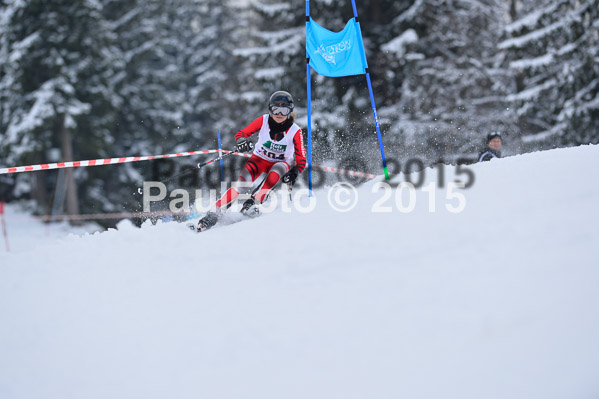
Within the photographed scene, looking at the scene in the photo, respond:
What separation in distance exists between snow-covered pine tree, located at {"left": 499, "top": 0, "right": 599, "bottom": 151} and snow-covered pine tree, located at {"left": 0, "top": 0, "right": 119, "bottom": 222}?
50.6 feet

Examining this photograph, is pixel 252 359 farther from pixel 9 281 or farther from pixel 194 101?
pixel 194 101

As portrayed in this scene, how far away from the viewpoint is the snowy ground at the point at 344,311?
294 centimetres

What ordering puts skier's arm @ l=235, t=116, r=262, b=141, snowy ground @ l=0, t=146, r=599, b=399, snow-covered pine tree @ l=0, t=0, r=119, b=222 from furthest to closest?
1. snow-covered pine tree @ l=0, t=0, r=119, b=222
2. skier's arm @ l=235, t=116, r=262, b=141
3. snowy ground @ l=0, t=146, r=599, b=399

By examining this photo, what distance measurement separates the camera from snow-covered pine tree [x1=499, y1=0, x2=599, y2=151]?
1359 centimetres

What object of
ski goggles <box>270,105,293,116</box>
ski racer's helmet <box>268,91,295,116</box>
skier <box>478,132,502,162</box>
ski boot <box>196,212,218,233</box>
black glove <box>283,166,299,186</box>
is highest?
ski racer's helmet <box>268,91,295,116</box>

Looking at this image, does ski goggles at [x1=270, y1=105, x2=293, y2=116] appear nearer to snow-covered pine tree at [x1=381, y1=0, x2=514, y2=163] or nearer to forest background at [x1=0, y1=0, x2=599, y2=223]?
forest background at [x1=0, y1=0, x2=599, y2=223]

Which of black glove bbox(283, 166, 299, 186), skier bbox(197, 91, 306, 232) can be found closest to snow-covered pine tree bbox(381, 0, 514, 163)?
skier bbox(197, 91, 306, 232)

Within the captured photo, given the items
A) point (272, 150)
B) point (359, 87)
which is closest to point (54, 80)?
point (359, 87)

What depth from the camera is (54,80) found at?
60.4ft


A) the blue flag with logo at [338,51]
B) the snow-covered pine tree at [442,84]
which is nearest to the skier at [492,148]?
the blue flag with logo at [338,51]

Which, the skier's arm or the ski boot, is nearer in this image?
the ski boot

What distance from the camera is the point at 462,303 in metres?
3.30

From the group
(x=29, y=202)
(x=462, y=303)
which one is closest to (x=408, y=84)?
(x=462, y=303)

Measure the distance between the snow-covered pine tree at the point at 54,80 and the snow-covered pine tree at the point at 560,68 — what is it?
50.6 feet
